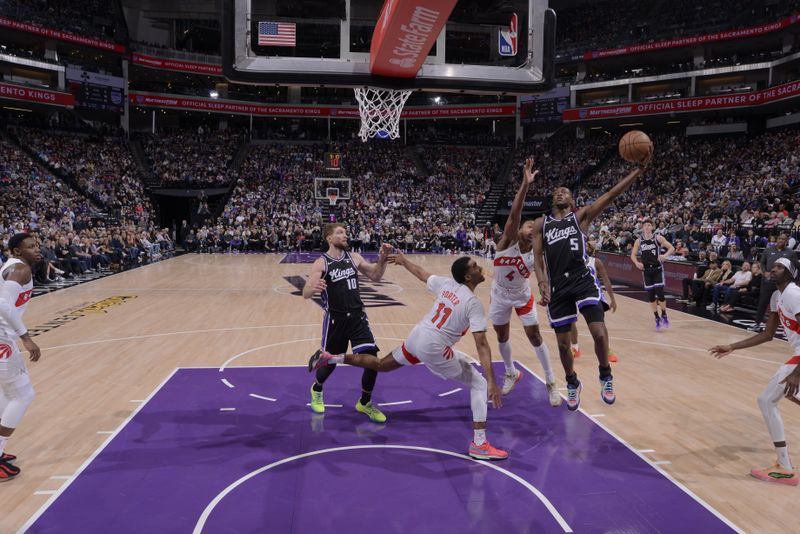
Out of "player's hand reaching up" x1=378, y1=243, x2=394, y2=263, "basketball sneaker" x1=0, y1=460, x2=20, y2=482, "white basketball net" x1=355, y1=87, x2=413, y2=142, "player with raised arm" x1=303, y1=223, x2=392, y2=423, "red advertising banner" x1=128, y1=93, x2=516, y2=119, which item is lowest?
"basketball sneaker" x1=0, y1=460, x2=20, y2=482

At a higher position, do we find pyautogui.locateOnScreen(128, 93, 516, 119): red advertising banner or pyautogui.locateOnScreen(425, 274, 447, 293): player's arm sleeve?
pyautogui.locateOnScreen(128, 93, 516, 119): red advertising banner

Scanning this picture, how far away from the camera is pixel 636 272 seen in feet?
56.4

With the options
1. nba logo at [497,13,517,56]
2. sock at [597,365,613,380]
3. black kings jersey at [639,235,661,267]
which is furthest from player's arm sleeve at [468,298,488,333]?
black kings jersey at [639,235,661,267]

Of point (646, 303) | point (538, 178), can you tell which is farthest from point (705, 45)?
point (646, 303)

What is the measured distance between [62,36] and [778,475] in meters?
37.8

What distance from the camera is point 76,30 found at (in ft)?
108

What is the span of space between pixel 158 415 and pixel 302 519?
2.66 meters

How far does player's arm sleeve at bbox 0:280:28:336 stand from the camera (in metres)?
4.25

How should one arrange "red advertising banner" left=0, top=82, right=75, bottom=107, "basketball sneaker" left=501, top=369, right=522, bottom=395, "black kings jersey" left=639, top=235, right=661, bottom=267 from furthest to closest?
"red advertising banner" left=0, top=82, right=75, bottom=107 → "black kings jersey" left=639, top=235, right=661, bottom=267 → "basketball sneaker" left=501, top=369, right=522, bottom=395

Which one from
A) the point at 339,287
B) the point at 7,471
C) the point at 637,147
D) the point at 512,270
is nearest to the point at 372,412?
the point at 339,287

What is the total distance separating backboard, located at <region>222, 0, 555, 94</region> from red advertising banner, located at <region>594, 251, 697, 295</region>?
697cm

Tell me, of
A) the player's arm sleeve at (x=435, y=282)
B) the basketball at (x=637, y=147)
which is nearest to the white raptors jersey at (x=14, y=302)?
the player's arm sleeve at (x=435, y=282)

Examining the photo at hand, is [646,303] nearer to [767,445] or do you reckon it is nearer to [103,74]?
[767,445]

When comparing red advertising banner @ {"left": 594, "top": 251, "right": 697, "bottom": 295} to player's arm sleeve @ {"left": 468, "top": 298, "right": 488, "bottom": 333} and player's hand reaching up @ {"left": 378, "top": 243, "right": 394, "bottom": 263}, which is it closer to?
player's hand reaching up @ {"left": 378, "top": 243, "right": 394, "bottom": 263}
